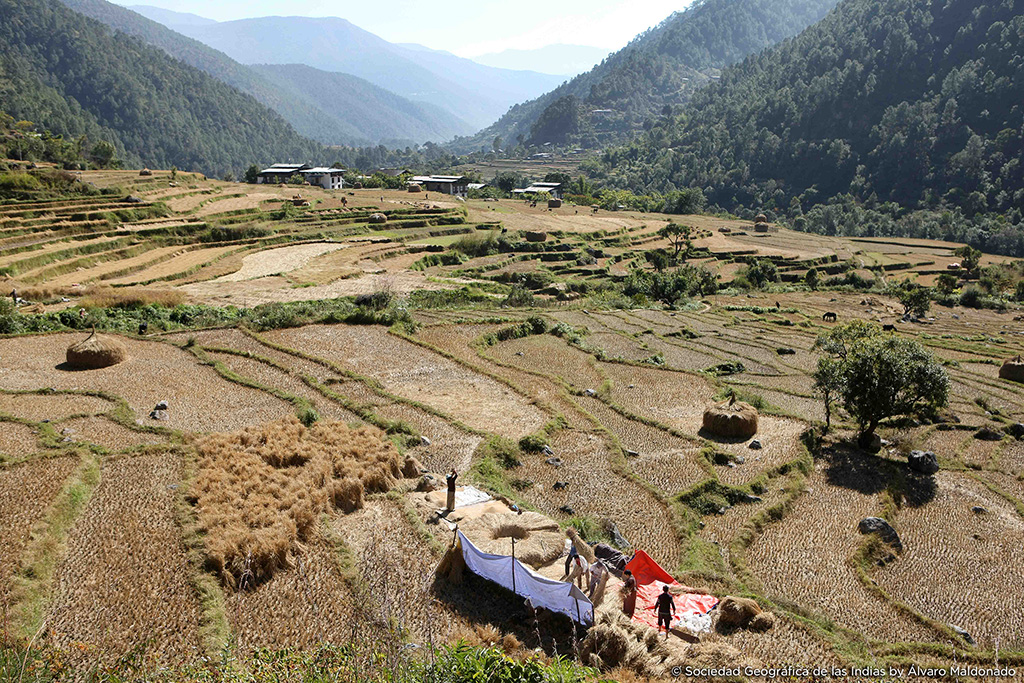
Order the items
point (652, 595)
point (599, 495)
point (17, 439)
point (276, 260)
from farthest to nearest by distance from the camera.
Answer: point (276, 260)
point (599, 495)
point (17, 439)
point (652, 595)

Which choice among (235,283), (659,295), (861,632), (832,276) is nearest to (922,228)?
(832,276)

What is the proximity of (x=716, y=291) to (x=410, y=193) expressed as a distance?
57418 millimetres

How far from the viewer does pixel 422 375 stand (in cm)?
2845

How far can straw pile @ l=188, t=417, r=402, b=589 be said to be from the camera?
13344mm

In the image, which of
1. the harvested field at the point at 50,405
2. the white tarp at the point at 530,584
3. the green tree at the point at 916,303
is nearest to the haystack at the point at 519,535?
the white tarp at the point at 530,584

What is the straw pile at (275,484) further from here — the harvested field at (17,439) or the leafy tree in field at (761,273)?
the leafy tree in field at (761,273)

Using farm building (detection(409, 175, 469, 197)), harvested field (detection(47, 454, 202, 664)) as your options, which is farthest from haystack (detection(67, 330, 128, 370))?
farm building (detection(409, 175, 469, 197))

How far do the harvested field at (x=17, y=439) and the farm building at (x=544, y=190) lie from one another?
112 m

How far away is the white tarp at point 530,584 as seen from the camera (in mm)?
11719

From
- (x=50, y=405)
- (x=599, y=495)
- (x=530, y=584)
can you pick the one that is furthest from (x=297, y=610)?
(x=50, y=405)

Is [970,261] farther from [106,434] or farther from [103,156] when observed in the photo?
[103,156]

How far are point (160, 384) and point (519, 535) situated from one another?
53.8 feet

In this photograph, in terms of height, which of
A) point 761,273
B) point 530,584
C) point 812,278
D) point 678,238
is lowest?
point 812,278

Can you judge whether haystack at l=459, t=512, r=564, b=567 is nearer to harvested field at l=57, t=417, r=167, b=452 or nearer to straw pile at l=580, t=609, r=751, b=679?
straw pile at l=580, t=609, r=751, b=679
